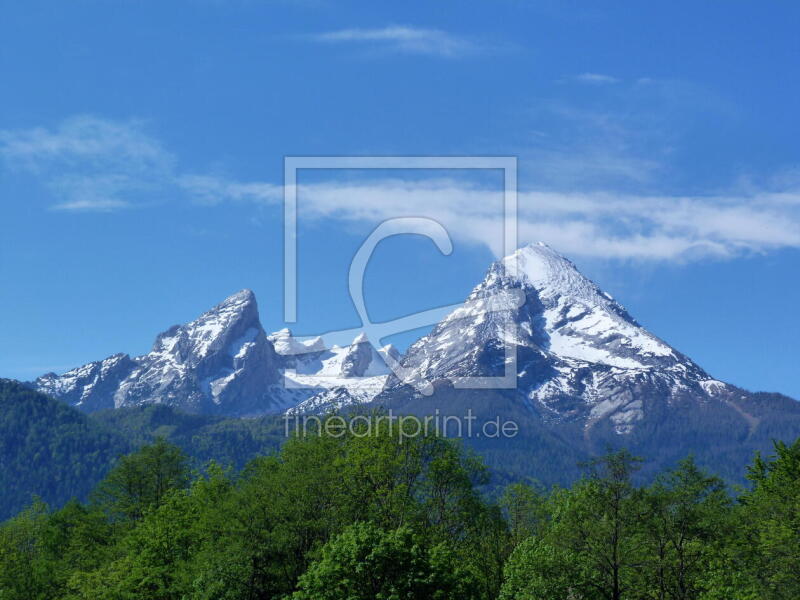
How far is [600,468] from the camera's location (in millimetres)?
70375

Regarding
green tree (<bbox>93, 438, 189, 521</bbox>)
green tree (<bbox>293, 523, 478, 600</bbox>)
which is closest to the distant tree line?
green tree (<bbox>293, 523, 478, 600</bbox>)

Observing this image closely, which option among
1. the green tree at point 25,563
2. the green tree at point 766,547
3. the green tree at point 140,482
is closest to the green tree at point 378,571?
the green tree at point 766,547

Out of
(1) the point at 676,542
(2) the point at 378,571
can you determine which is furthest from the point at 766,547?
(2) the point at 378,571

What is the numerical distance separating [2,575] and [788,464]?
81.8m

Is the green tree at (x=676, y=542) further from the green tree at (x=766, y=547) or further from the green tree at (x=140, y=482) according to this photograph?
the green tree at (x=140, y=482)

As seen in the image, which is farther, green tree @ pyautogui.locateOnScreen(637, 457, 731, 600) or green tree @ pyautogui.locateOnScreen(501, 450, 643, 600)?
green tree @ pyautogui.locateOnScreen(637, 457, 731, 600)

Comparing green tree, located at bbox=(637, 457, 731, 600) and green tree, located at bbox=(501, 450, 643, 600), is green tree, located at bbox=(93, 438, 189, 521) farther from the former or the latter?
green tree, located at bbox=(637, 457, 731, 600)

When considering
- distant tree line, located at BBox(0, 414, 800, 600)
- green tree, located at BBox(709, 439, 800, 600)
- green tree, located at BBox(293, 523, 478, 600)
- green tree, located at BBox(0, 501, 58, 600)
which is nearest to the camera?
green tree, located at BBox(293, 523, 478, 600)

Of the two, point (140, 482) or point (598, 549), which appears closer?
point (598, 549)

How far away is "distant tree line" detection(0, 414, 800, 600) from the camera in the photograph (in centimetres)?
6269

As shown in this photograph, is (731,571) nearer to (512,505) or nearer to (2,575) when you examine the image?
(512,505)

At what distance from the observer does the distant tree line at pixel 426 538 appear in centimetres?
6269

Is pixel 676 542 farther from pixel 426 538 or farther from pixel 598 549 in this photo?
pixel 426 538

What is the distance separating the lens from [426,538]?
229 feet
